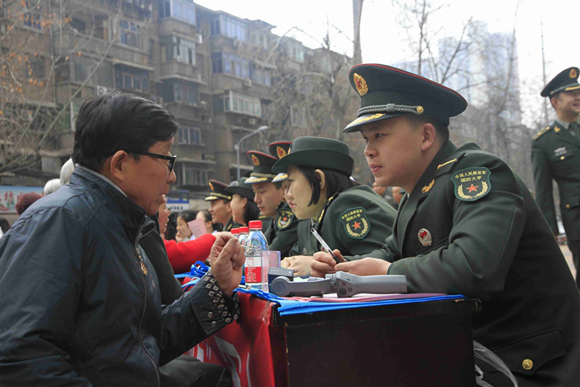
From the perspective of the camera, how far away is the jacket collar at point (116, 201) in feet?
6.22

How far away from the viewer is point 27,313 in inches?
60.6

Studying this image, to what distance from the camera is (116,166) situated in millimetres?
1944

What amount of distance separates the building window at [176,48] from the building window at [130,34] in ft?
9.21

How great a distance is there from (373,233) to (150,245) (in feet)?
4.63

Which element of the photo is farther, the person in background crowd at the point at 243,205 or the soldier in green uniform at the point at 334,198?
the person in background crowd at the point at 243,205

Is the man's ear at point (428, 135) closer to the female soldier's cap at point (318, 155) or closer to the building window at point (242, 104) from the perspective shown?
the female soldier's cap at point (318, 155)

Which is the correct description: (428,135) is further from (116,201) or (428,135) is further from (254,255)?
(116,201)

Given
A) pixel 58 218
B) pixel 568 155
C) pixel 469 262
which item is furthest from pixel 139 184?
pixel 568 155

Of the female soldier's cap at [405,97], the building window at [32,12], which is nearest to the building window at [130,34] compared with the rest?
the building window at [32,12]

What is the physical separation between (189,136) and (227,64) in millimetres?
6902

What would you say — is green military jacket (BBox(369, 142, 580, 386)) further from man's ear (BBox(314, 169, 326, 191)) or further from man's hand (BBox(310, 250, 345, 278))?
man's ear (BBox(314, 169, 326, 191))

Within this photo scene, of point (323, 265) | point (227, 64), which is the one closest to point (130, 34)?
point (227, 64)

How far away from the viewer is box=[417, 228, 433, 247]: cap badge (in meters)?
2.20

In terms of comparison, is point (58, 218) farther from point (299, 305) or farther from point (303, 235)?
point (303, 235)
